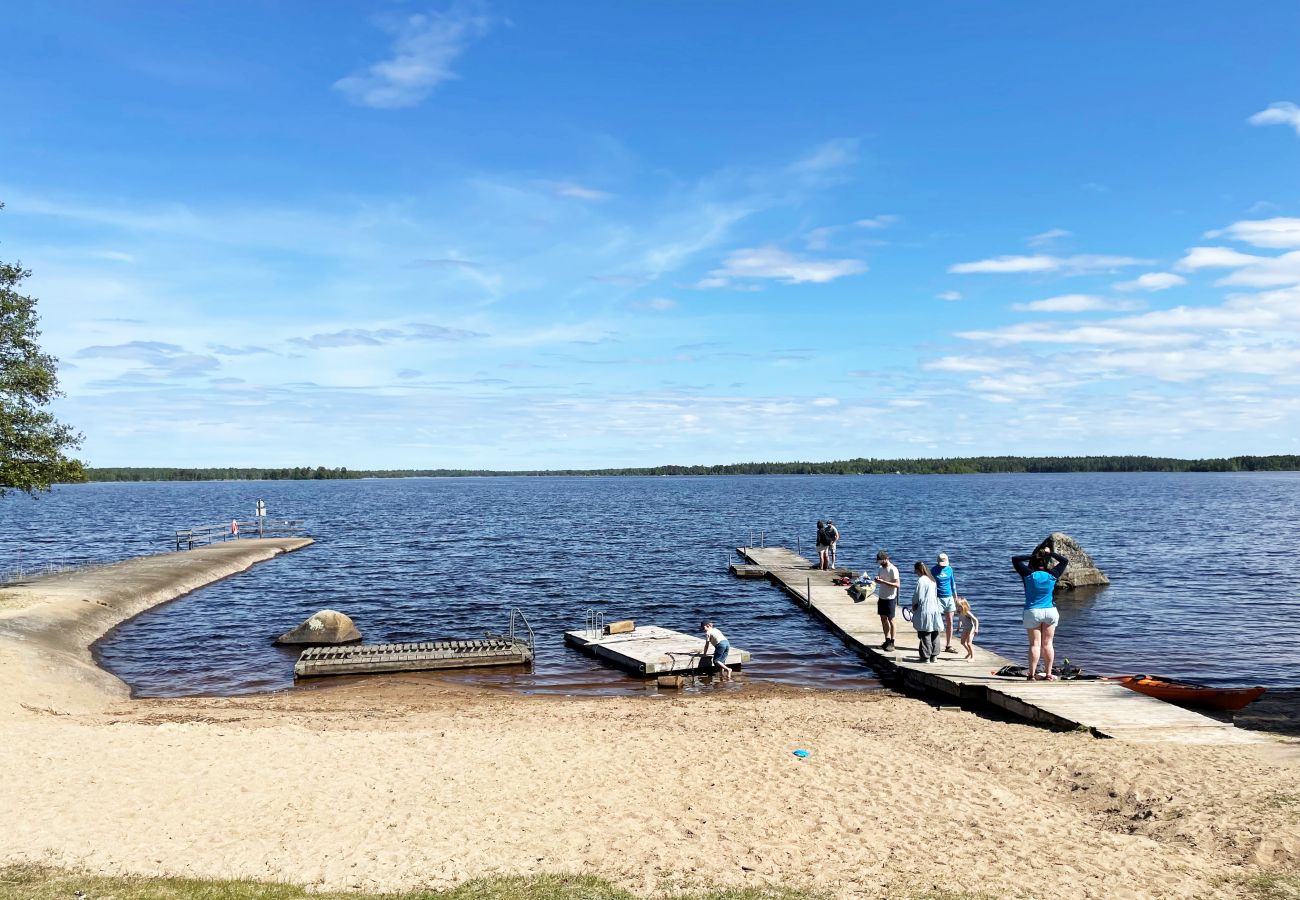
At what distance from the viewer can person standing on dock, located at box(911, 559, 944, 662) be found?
63.8ft

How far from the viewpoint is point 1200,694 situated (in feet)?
57.5

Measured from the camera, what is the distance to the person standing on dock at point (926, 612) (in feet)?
63.8

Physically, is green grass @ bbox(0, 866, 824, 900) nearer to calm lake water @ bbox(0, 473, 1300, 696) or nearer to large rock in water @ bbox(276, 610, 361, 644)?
calm lake water @ bbox(0, 473, 1300, 696)

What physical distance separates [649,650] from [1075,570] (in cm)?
2287

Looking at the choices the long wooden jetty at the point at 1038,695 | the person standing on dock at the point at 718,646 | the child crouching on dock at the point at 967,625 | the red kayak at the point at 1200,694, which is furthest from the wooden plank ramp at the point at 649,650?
the red kayak at the point at 1200,694

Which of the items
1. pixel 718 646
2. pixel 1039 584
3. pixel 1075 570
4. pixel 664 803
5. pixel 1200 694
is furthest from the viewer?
pixel 1075 570

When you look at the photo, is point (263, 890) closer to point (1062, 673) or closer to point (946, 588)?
point (946, 588)

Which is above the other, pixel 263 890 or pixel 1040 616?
pixel 1040 616

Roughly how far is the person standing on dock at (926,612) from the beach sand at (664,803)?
3099mm

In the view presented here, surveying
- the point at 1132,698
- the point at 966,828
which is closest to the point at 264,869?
the point at 966,828

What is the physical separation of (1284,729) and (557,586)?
2862cm

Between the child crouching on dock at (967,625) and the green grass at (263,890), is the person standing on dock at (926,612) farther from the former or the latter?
the green grass at (263,890)

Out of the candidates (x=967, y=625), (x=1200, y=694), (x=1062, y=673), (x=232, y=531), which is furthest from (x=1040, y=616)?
(x=232, y=531)

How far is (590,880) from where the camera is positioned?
921 centimetres
